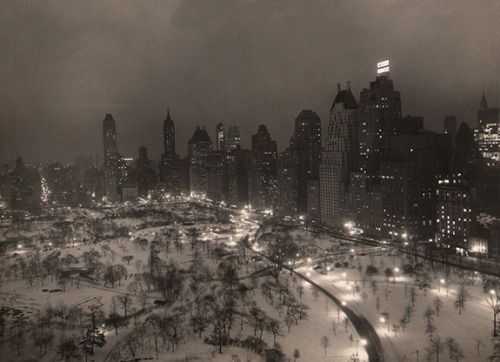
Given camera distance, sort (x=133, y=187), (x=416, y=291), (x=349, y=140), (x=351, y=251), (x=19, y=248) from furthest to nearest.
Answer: (x=133, y=187) → (x=349, y=140) → (x=19, y=248) → (x=351, y=251) → (x=416, y=291)

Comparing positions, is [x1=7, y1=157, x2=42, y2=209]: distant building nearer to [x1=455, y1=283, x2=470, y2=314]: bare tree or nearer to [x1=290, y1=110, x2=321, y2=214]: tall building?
[x1=290, y1=110, x2=321, y2=214]: tall building

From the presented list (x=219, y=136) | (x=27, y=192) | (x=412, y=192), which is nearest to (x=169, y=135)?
(x=219, y=136)

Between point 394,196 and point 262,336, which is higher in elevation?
point 394,196

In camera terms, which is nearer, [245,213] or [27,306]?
[27,306]

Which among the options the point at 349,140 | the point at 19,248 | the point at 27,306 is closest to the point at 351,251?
the point at 349,140

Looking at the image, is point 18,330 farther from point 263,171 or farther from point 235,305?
point 263,171

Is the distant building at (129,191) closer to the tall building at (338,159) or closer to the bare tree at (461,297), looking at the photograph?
the tall building at (338,159)

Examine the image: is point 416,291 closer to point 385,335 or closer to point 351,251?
point 385,335
